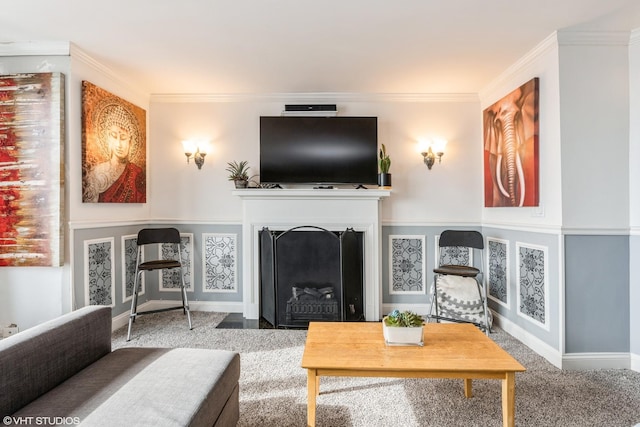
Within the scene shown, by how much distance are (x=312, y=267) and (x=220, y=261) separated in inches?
42.9

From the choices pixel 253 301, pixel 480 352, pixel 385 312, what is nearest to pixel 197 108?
pixel 253 301

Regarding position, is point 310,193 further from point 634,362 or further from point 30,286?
point 634,362

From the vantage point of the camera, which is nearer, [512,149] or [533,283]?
[533,283]

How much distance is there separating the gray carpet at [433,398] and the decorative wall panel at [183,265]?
147cm

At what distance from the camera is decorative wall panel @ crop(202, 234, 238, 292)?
12.0 feet

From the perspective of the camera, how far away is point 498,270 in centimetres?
322

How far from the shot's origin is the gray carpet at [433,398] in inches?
69.7

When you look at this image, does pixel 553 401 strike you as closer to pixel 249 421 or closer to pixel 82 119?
pixel 249 421

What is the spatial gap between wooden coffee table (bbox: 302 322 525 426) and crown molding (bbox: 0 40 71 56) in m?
2.96

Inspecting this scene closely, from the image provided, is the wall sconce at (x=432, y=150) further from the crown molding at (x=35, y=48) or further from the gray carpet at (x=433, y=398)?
the crown molding at (x=35, y=48)

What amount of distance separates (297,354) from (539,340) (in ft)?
6.39

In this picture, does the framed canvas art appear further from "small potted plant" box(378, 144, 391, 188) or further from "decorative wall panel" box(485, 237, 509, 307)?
"decorative wall panel" box(485, 237, 509, 307)

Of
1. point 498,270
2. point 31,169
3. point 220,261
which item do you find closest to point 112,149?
point 31,169

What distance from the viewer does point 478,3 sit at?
2045mm
